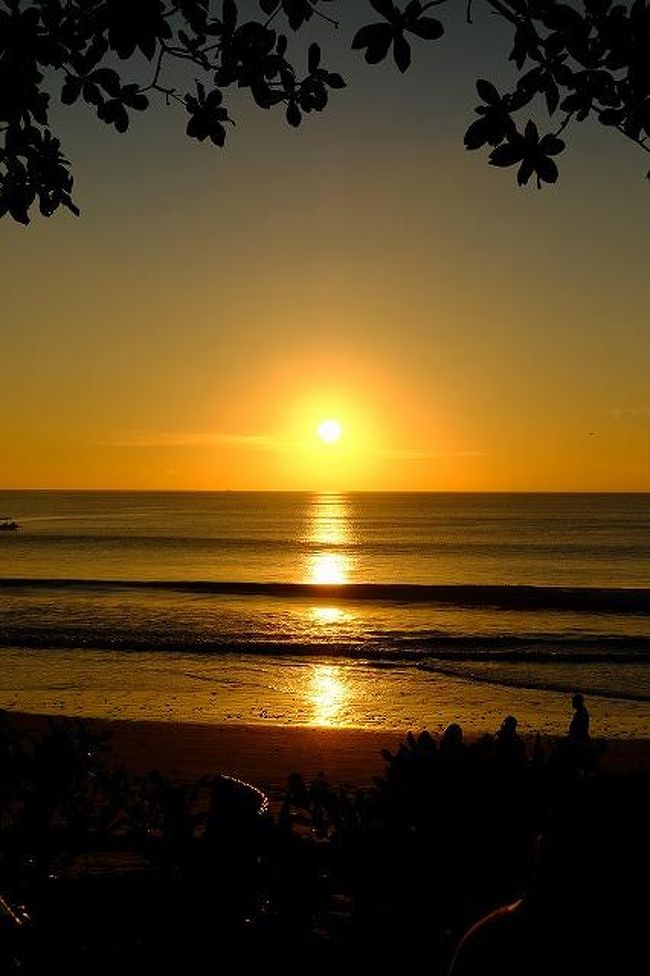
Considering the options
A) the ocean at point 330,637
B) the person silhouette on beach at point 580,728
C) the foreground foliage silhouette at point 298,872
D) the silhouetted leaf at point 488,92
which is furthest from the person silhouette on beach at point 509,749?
the ocean at point 330,637

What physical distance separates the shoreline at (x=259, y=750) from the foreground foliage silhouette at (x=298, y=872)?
23.3 feet

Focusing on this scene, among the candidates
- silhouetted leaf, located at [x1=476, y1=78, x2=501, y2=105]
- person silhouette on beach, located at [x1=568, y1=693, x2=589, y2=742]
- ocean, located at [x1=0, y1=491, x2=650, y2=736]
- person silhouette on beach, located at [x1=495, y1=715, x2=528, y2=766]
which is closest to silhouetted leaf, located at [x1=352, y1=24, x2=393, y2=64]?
silhouetted leaf, located at [x1=476, y1=78, x2=501, y2=105]

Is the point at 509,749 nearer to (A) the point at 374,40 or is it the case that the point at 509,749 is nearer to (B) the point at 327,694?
(A) the point at 374,40

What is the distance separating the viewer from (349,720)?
16844 mm

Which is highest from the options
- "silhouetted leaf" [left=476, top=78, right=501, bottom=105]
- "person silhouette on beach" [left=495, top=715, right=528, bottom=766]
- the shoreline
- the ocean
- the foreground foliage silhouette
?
"silhouetted leaf" [left=476, top=78, right=501, bottom=105]

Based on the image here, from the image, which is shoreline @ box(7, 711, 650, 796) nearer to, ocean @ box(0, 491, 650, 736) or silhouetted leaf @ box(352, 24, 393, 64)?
ocean @ box(0, 491, 650, 736)

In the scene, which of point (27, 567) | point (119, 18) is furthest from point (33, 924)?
point (27, 567)

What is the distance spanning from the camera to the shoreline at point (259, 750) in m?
12.0

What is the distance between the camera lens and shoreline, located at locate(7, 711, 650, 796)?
474 inches

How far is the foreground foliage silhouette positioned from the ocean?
41.5ft

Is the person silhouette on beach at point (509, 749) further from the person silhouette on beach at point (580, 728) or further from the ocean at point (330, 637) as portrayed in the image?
the ocean at point (330, 637)

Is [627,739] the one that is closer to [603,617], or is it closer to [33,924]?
[33,924]

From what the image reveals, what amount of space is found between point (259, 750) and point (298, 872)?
10458 mm

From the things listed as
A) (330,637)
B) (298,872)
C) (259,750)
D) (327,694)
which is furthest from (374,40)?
(330,637)
